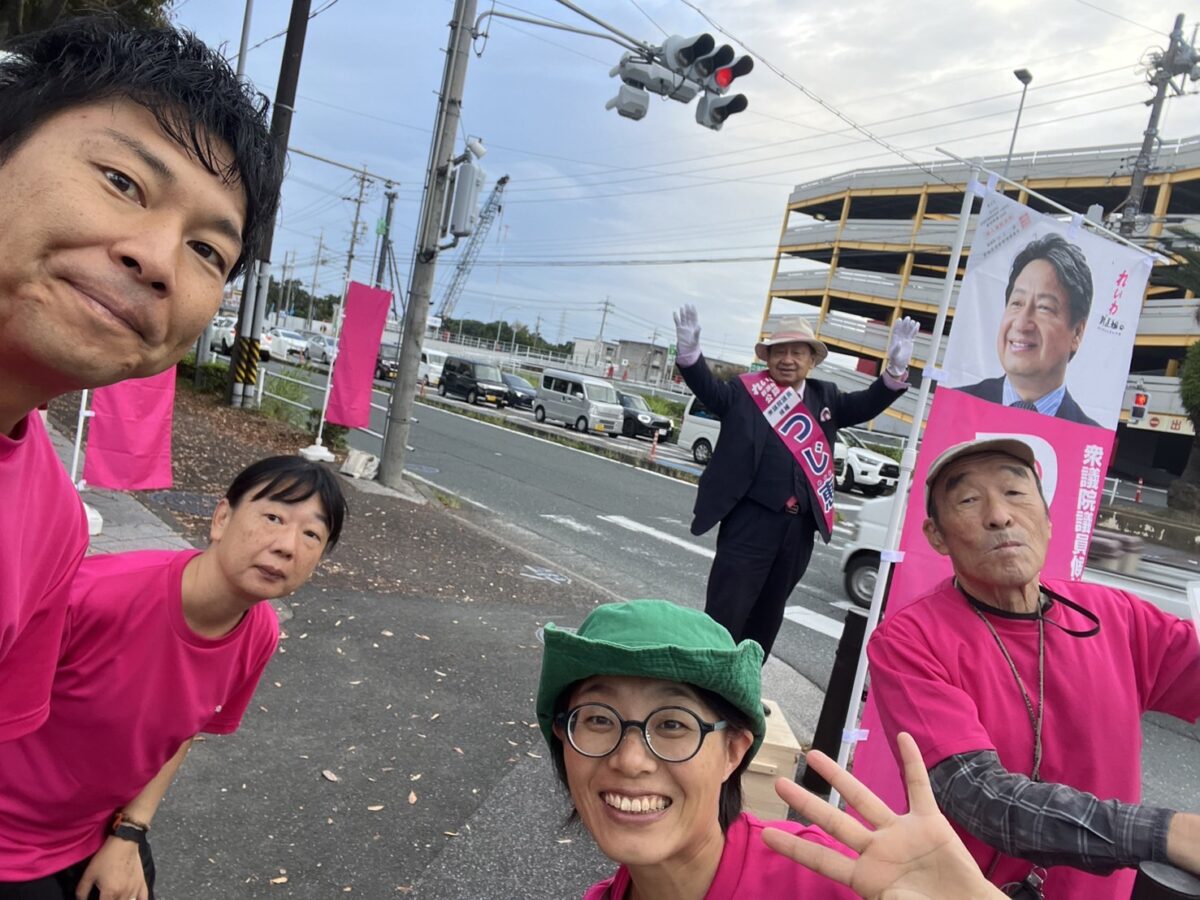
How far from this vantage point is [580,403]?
1054 inches

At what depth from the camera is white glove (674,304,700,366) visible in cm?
398

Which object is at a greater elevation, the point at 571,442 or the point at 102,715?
the point at 102,715

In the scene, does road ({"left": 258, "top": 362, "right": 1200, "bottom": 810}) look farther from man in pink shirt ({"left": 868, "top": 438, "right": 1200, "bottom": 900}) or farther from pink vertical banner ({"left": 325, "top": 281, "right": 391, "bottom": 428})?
man in pink shirt ({"left": 868, "top": 438, "right": 1200, "bottom": 900})

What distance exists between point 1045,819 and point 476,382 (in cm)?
3060

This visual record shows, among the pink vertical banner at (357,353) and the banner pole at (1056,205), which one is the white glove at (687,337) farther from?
the pink vertical banner at (357,353)

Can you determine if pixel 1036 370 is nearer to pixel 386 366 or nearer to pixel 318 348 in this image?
pixel 386 366

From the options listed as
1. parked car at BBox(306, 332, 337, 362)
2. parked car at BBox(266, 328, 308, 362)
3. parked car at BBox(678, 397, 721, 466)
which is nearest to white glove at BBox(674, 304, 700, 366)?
parked car at BBox(678, 397, 721, 466)

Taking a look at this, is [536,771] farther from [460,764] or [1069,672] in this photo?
[1069,672]

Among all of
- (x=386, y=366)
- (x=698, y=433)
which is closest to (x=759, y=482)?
(x=698, y=433)

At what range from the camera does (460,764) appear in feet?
11.9

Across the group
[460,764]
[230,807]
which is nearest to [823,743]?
[460,764]

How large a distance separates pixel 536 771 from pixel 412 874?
0.97 metres

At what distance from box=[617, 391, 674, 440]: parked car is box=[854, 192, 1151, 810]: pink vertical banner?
23774mm

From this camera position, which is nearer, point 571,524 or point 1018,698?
point 1018,698
